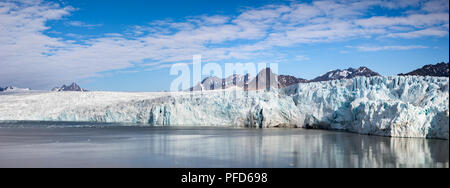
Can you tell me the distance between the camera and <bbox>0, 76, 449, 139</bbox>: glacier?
15.5 meters

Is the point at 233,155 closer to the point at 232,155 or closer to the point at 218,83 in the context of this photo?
the point at 232,155

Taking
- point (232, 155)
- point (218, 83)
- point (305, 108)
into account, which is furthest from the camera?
point (218, 83)

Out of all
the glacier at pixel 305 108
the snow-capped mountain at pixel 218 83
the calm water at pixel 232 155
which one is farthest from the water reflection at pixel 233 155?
the snow-capped mountain at pixel 218 83

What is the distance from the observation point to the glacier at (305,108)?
15.5m

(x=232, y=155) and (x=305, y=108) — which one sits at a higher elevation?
(x=305, y=108)

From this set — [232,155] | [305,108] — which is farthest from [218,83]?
[232,155]

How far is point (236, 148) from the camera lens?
1211cm

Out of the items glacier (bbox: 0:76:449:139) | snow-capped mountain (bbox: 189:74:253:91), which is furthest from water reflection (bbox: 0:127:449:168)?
snow-capped mountain (bbox: 189:74:253:91)

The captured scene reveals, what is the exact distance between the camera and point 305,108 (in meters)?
23.2

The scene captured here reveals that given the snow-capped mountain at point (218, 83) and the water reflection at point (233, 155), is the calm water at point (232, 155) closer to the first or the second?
the water reflection at point (233, 155)
